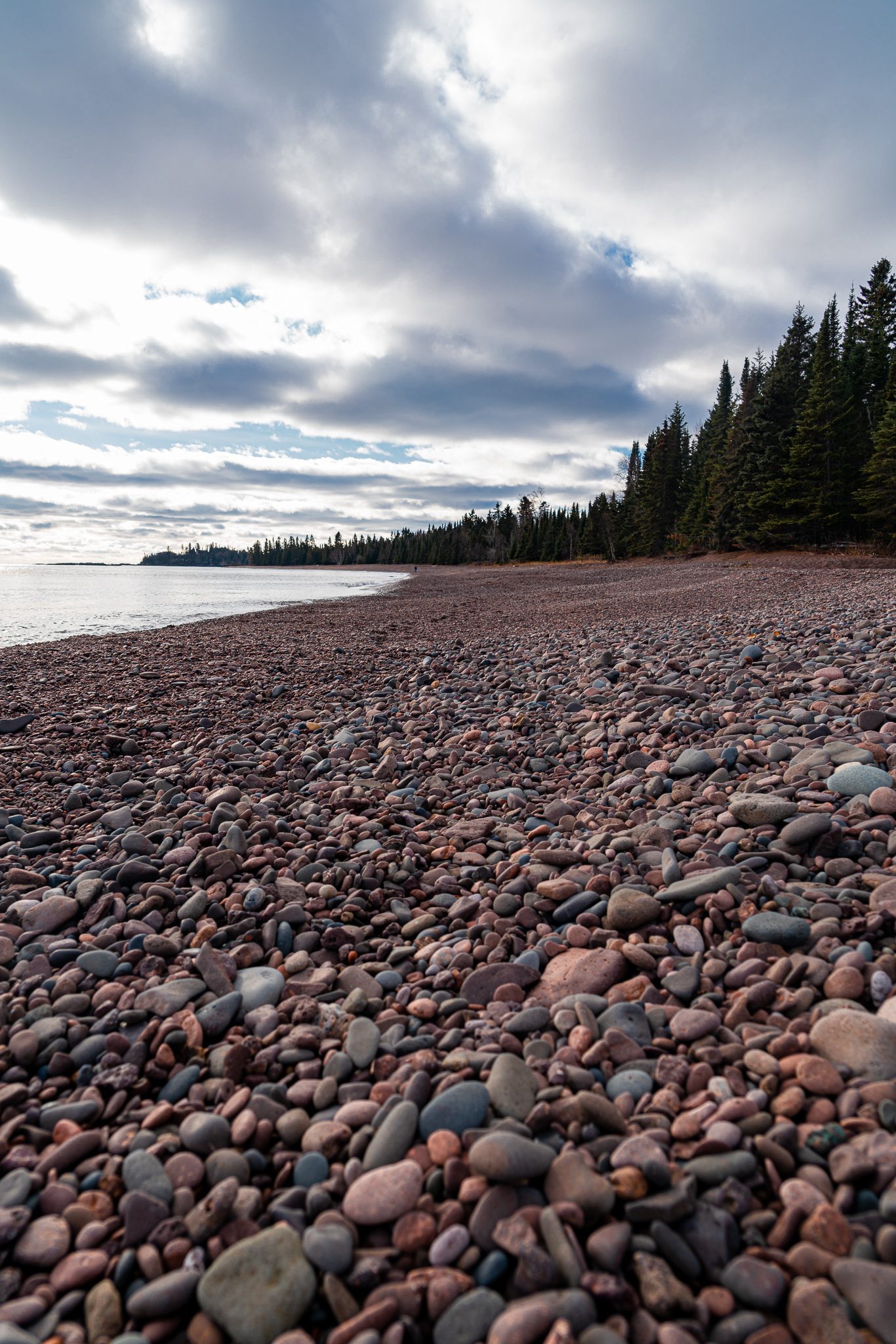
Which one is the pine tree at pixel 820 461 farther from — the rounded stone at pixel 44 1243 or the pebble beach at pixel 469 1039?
A: the rounded stone at pixel 44 1243

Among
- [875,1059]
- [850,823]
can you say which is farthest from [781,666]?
[875,1059]

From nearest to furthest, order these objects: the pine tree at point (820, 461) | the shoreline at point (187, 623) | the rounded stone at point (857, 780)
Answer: the rounded stone at point (857, 780), the shoreline at point (187, 623), the pine tree at point (820, 461)

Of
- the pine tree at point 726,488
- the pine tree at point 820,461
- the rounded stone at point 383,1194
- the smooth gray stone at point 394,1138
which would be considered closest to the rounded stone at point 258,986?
the smooth gray stone at point 394,1138

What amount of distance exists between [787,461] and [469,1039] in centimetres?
3935

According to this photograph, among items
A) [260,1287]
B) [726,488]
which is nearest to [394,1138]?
[260,1287]

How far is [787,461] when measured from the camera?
1367 inches

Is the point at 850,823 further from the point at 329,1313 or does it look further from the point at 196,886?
the point at 196,886

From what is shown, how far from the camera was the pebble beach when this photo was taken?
1466 millimetres

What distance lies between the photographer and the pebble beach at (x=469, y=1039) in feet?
4.81

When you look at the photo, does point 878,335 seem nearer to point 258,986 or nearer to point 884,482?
point 884,482

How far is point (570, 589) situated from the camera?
2694 cm

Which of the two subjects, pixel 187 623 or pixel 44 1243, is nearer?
pixel 44 1243

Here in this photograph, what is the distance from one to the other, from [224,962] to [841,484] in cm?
3658

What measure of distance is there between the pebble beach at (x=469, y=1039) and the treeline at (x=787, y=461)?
3064 centimetres
